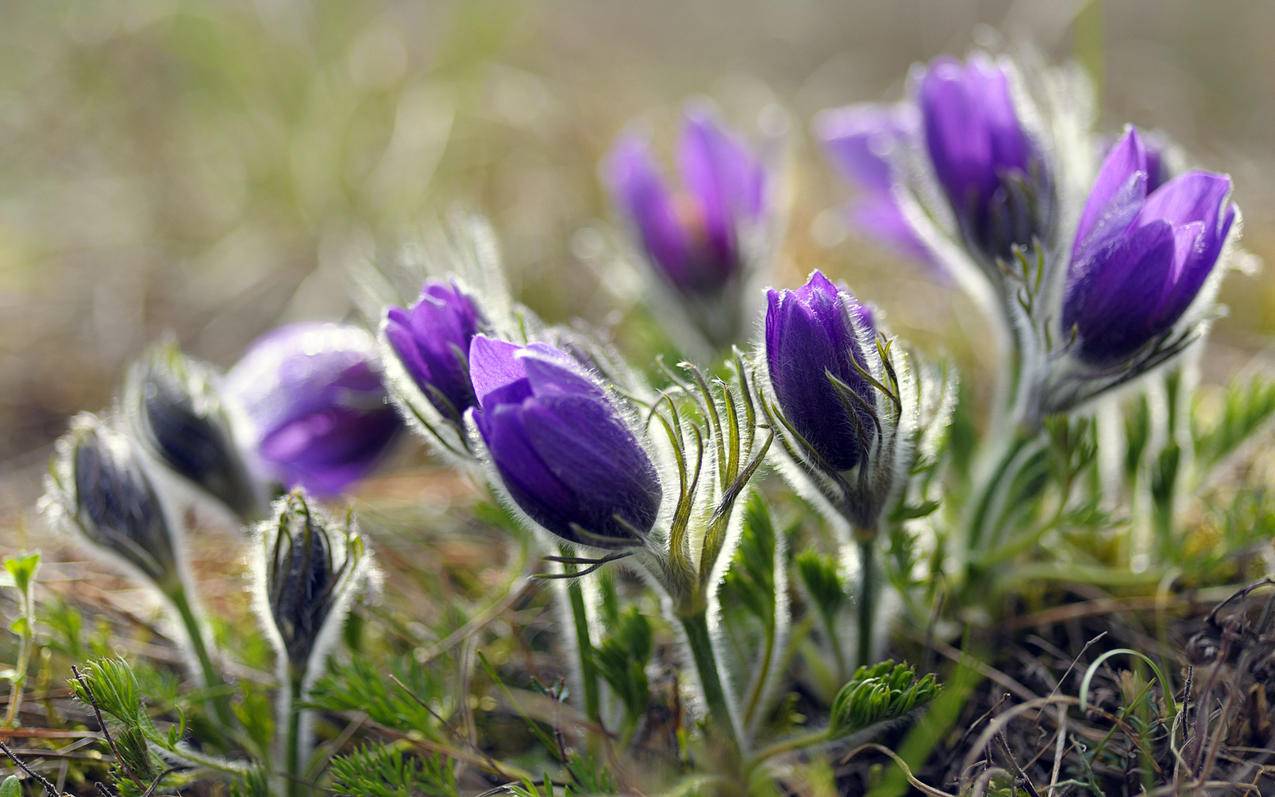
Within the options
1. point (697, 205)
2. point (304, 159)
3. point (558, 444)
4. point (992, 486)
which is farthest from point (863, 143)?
point (304, 159)

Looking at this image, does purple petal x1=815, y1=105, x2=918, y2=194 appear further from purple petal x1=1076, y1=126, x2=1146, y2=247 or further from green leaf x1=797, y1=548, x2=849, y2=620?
green leaf x1=797, y1=548, x2=849, y2=620

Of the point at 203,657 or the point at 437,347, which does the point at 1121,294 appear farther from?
the point at 203,657

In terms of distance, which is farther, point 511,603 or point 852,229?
point 852,229

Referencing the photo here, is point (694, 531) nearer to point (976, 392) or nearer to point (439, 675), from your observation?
point (439, 675)

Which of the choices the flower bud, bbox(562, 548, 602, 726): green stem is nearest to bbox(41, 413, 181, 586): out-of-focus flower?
the flower bud

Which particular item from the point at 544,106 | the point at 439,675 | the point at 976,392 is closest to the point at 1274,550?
the point at 976,392
